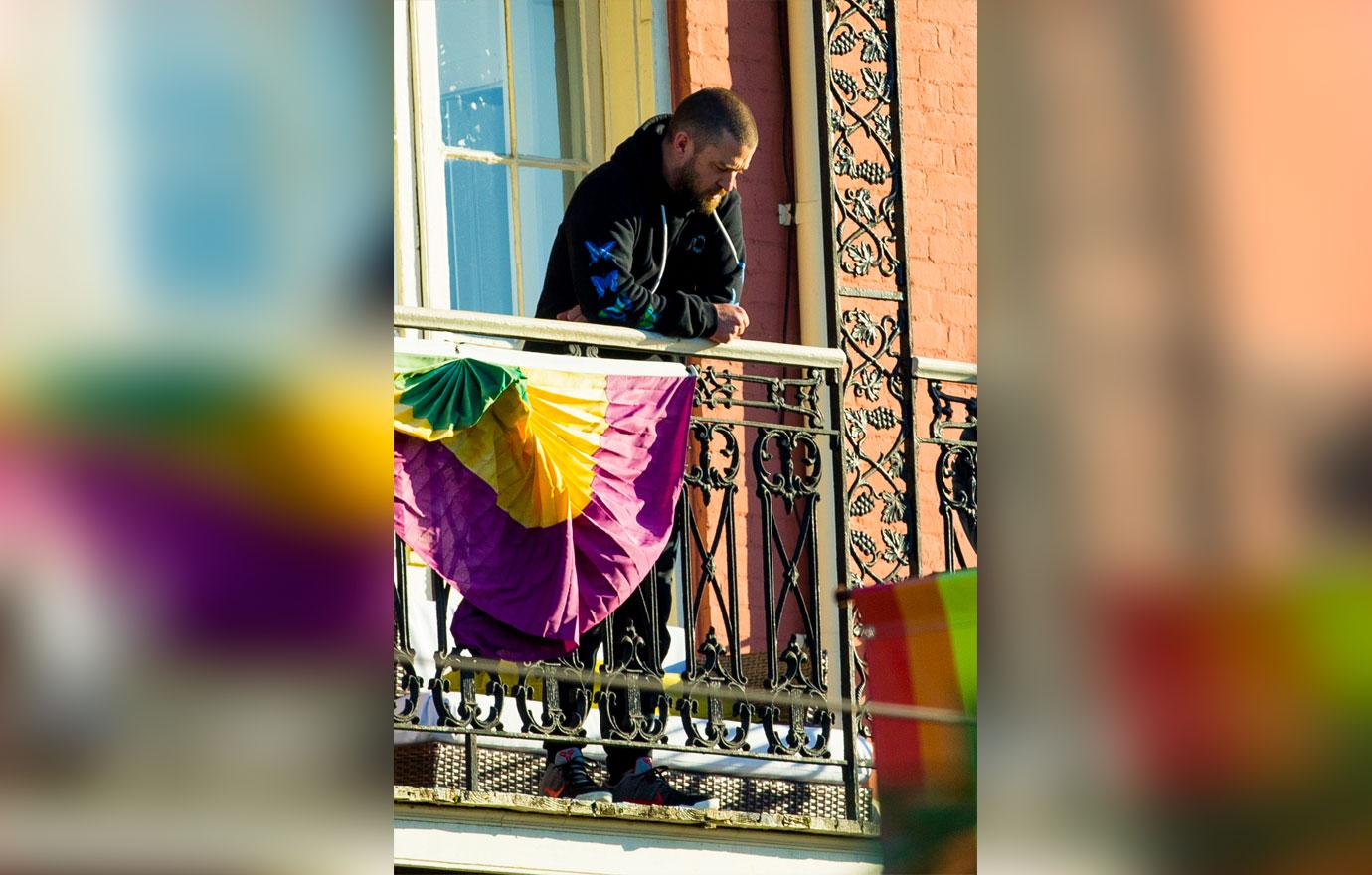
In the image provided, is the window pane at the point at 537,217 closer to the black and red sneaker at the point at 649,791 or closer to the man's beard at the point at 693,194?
the man's beard at the point at 693,194

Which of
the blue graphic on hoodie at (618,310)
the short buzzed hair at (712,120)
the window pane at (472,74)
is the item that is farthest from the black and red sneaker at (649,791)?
the window pane at (472,74)

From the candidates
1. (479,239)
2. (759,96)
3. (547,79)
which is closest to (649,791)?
(479,239)

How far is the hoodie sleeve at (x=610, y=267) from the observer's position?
641 cm

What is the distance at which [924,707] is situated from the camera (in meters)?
5.15

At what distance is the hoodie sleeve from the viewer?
21.0 ft

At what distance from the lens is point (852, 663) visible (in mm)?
7203

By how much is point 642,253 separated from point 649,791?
5.22ft

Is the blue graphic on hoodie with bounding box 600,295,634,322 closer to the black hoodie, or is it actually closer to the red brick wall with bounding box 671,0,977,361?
the black hoodie

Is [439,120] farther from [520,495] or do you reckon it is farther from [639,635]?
[639,635]

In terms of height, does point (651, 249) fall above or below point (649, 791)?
above

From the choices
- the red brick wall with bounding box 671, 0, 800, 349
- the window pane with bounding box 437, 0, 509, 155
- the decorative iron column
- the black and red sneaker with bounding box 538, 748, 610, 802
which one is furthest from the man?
the window pane with bounding box 437, 0, 509, 155
